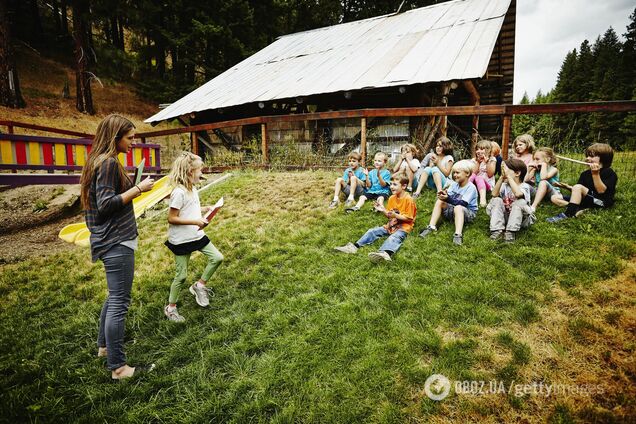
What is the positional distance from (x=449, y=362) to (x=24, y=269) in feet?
19.9

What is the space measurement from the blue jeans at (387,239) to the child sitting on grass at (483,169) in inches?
67.8

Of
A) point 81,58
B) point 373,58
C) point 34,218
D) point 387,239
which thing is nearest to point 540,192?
point 387,239

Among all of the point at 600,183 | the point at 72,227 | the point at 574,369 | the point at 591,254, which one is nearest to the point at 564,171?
the point at 600,183

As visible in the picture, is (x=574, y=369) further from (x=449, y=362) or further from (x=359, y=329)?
(x=359, y=329)

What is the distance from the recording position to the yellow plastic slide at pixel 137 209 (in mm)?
4184

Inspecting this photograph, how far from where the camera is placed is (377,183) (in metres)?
6.10

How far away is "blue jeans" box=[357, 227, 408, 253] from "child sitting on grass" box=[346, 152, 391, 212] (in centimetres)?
107

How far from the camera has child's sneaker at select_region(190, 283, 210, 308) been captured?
376 centimetres

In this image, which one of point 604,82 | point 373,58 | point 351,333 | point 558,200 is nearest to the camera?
point 351,333

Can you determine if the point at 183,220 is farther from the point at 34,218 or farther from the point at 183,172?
the point at 34,218

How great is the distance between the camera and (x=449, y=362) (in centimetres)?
258

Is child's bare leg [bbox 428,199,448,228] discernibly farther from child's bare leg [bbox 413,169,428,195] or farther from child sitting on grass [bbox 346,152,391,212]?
child sitting on grass [bbox 346,152,391,212]

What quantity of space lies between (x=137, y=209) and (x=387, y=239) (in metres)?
5.04

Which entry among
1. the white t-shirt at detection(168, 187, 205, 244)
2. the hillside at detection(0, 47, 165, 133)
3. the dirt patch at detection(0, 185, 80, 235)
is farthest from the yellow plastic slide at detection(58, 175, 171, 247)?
the hillside at detection(0, 47, 165, 133)
